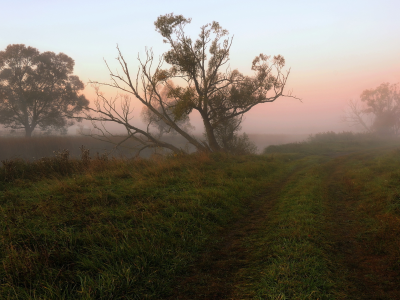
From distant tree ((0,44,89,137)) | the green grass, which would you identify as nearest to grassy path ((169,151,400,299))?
the green grass

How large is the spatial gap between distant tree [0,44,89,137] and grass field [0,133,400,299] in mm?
27734

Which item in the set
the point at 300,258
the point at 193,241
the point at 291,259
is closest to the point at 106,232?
the point at 193,241

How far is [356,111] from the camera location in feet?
187

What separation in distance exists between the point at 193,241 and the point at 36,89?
38603 millimetres

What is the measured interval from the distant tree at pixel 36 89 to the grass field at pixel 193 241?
91.0 feet

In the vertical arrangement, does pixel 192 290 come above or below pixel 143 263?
below

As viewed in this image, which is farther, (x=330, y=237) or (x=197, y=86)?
(x=197, y=86)

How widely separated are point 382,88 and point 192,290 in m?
65.7

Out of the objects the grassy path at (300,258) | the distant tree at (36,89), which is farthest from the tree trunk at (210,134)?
the distant tree at (36,89)

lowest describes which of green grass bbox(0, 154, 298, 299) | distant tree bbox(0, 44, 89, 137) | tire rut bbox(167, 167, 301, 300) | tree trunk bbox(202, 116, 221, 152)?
tire rut bbox(167, 167, 301, 300)

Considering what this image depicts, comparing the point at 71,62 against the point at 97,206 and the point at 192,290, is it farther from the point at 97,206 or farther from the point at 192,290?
the point at 192,290

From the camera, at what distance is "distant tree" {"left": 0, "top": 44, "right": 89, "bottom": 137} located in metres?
31.7

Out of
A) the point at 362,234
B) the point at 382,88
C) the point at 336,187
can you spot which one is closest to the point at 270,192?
the point at 336,187

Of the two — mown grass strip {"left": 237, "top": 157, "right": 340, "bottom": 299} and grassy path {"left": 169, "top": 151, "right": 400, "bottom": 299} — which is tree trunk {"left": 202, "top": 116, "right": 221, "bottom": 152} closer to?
grassy path {"left": 169, "top": 151, "right": 400, "bottom": 299}
